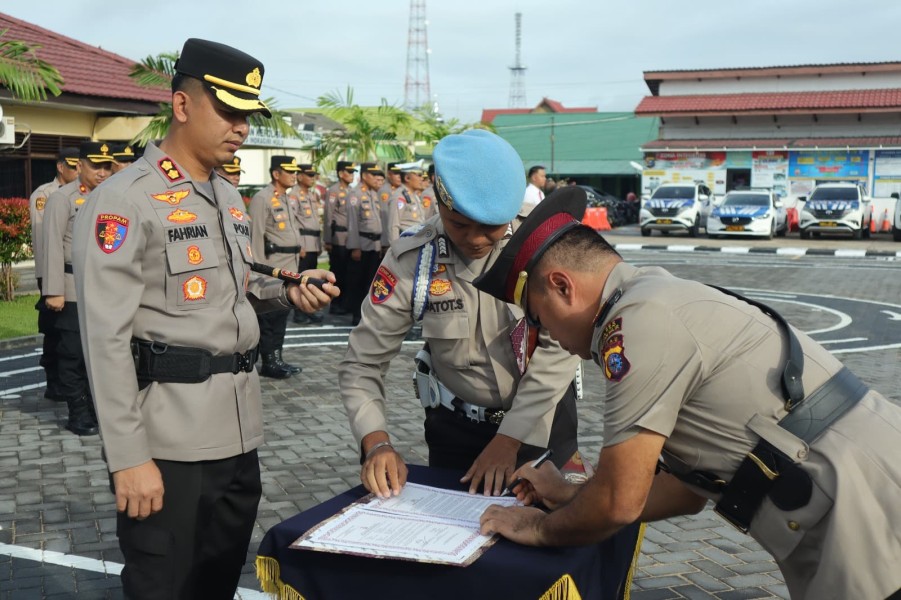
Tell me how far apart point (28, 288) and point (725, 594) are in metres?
13.1

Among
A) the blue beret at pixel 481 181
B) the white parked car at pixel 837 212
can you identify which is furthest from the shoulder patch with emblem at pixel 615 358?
the white parked car at pixel 837 212

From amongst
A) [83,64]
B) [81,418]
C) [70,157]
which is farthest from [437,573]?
[83,64]

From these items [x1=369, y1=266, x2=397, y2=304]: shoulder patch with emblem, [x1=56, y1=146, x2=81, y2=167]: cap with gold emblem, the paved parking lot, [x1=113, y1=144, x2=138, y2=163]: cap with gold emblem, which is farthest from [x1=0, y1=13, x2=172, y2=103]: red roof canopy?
[x1=369, y1=266, x2=397, y2=304]: shoulder patch with emblem

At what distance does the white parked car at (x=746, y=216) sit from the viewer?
27.5 meters

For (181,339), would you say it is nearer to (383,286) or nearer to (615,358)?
(383,286)

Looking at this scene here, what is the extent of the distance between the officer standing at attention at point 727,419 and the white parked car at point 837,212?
27.4 m

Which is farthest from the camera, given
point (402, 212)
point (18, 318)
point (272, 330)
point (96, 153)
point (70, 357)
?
point (402, 212)

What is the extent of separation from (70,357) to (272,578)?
5.28 m

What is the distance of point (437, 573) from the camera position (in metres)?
2.18

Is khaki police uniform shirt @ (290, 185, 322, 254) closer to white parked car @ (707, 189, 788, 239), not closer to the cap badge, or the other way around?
the cap badge

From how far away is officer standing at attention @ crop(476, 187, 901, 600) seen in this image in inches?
76.5

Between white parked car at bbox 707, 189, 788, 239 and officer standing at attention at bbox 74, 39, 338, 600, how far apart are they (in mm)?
26444

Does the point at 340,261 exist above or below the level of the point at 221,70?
below

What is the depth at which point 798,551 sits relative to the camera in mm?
2074
